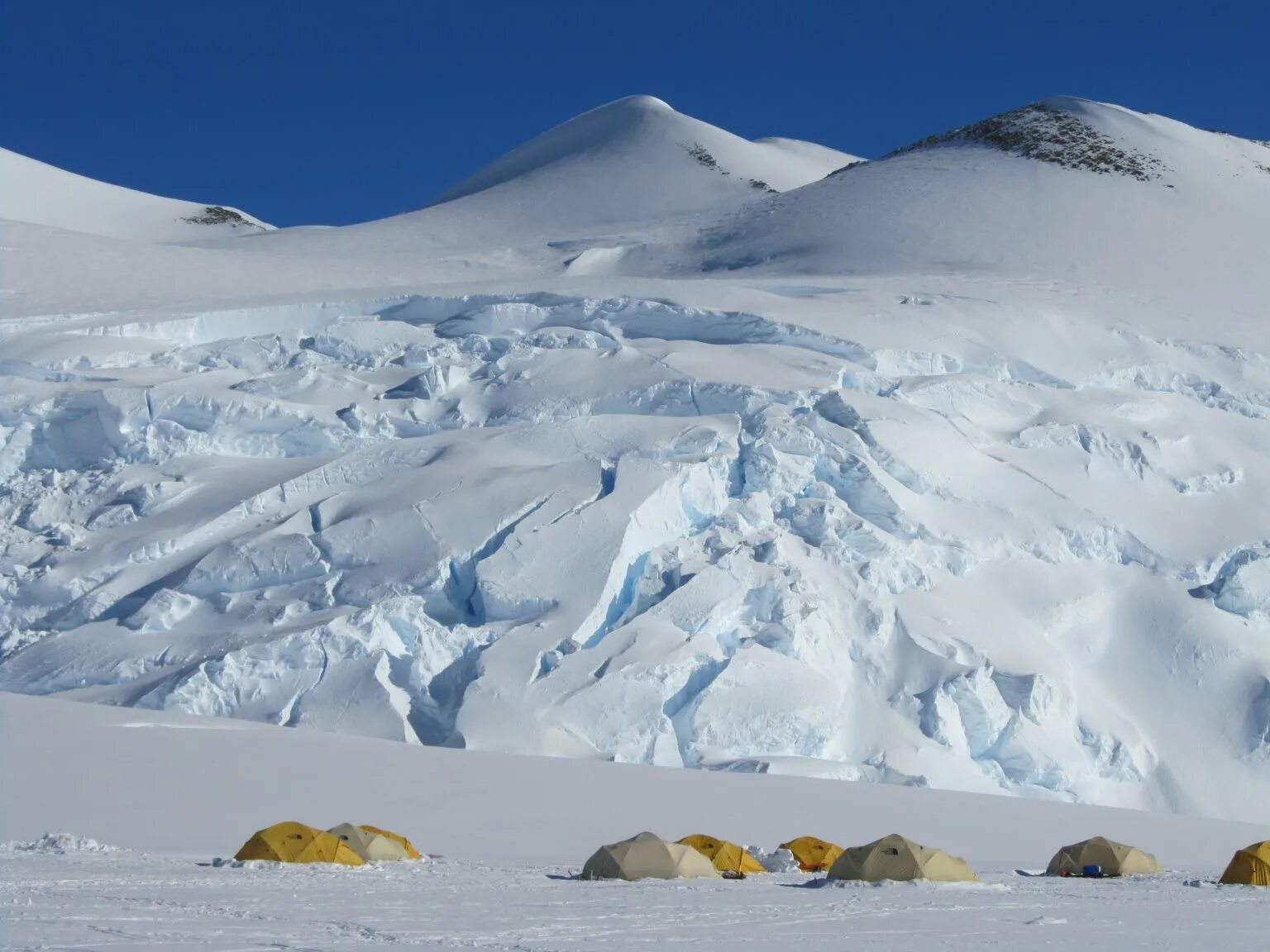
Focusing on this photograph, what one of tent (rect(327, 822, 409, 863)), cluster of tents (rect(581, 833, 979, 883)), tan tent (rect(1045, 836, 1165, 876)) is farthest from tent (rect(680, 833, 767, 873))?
tan tent (rect(1045, 836, 1165, 876))

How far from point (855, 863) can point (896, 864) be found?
0.36 metres

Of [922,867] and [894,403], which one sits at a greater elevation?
[894,403]

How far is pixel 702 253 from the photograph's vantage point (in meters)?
35.9

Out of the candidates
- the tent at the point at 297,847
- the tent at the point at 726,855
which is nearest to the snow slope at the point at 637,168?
the tent at the point at 726,855

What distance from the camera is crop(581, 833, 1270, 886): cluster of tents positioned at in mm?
12914

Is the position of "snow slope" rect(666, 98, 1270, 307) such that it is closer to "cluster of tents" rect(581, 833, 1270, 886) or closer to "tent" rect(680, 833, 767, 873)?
"cluster of tents" rect(581, 833, 1270, 886)

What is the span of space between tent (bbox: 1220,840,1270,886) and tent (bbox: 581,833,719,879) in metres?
4.90

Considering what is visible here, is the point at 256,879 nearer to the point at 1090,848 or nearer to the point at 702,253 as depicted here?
the point at 1090,848

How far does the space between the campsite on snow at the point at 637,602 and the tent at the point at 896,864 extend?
0.04 m

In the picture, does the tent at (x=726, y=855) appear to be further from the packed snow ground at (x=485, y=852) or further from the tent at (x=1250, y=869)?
the tent at (x=1250, y=869)

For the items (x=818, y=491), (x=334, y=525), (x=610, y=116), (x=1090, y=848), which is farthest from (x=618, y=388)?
(x=610, y=116)

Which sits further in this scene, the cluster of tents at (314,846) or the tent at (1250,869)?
the tent at (1250,869)

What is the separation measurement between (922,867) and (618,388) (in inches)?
498

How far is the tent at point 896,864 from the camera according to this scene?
12.9 metres
